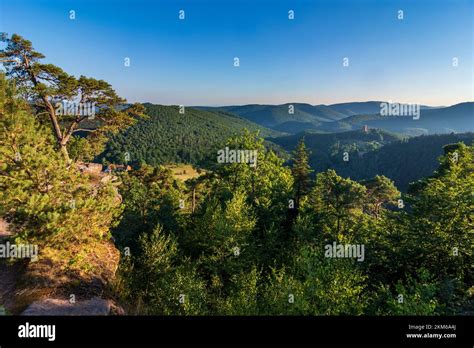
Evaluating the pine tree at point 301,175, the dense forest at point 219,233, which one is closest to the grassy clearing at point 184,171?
the dense forest at point 219,233

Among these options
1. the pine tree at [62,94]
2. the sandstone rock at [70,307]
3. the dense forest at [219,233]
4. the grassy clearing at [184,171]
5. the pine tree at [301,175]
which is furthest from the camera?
the grassy clearing at [184,171]

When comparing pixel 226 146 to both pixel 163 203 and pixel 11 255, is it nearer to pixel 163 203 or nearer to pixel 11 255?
pixel 163 203

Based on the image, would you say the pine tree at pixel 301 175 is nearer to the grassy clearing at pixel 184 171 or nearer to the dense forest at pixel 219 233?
the dense forest at pixel 219 233

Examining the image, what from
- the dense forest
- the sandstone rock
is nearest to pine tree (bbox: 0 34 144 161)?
the dense forest

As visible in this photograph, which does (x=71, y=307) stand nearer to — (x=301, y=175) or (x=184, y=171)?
(x=301, y=175)

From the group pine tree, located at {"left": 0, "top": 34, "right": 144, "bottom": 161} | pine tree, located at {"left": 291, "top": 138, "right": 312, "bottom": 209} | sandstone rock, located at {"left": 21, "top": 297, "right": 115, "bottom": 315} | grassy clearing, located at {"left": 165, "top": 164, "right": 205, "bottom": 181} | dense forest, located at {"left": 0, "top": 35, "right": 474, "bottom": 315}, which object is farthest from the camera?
grassy clearing, located at {"left": 165, "top": 164, "right": 205, "bottom": 181}

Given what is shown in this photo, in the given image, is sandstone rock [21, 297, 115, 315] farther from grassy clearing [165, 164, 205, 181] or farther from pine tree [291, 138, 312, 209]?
grassy clearing [165, 164, 205, 181]
